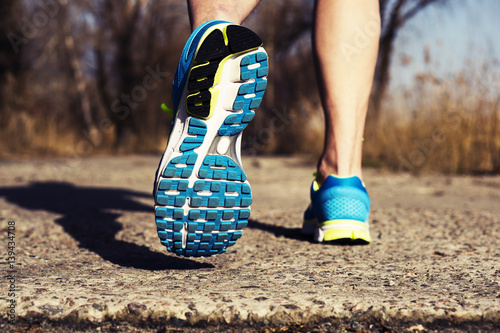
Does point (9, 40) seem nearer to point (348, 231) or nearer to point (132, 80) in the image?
point (132, 80)

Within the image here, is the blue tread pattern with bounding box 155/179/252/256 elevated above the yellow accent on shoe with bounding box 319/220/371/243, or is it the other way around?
the blue tread pattern with bounding box 155/179/252/256

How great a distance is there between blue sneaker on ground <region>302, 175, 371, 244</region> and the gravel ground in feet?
0.14

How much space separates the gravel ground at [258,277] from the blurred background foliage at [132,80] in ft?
11.3

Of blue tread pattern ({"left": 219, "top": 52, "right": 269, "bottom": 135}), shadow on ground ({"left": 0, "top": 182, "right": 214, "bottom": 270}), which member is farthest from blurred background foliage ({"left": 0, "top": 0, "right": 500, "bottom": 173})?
blue tread pattern ({"left": 219, "top": 52, "right": 269, "bottom": 135})

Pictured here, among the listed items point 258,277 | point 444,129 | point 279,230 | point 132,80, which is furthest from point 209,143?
point 132,80

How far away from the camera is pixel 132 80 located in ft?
32.3

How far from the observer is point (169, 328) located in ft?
2.40

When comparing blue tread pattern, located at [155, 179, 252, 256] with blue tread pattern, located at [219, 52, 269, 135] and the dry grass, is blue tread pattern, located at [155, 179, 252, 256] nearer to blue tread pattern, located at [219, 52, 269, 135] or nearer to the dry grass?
blue tread pattern, located at [219, 52, 269, 135]

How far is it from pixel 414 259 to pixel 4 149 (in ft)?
21.9

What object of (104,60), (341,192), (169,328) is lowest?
(169,328)

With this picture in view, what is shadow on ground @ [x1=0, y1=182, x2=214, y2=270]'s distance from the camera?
1.11 metres

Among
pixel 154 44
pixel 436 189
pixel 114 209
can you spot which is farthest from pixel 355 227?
pixel 154 44

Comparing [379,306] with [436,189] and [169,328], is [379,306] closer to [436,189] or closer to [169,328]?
[169,328]

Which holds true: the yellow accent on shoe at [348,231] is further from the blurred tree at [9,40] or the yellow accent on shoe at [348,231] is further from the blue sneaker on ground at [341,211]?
the blurred tree at [9,40]
